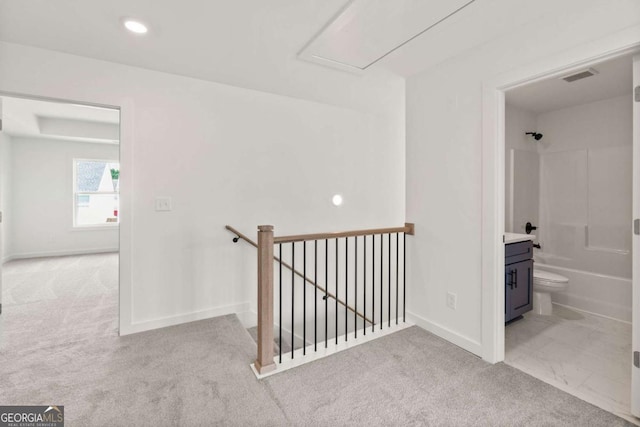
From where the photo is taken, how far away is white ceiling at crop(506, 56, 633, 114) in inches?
105

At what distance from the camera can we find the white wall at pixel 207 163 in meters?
2.47

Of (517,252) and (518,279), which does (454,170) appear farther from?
(518,279)

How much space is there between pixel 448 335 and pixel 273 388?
1.44 m

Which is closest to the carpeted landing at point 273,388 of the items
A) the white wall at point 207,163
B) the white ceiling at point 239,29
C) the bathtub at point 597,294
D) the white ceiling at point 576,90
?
the white wall at point 207,163

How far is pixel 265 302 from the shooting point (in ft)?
6.50

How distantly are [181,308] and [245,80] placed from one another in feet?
7.08

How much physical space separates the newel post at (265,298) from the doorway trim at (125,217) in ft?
4.28

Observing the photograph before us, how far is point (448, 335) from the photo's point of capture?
2426 mm

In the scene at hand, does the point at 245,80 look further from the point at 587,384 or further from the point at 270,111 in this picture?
the point at 587,384

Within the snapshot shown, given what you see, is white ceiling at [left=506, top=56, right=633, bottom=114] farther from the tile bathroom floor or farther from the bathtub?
the tile bathroom floor

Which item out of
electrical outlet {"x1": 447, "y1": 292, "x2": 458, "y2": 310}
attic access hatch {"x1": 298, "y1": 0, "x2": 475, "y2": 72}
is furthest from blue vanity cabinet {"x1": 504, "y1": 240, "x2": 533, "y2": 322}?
attic access hatch {"x1": 298, "y1": 0, "x2": 475, "y2": 72}

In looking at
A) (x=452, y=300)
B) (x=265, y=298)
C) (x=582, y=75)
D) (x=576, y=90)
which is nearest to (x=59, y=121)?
(x=265, y=298)

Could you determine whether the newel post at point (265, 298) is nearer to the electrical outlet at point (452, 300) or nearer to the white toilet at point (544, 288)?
the electrical outlet at point (452, 300)

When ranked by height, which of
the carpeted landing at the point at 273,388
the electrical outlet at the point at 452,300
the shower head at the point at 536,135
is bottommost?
the carpeted landing at the point at 273,388
